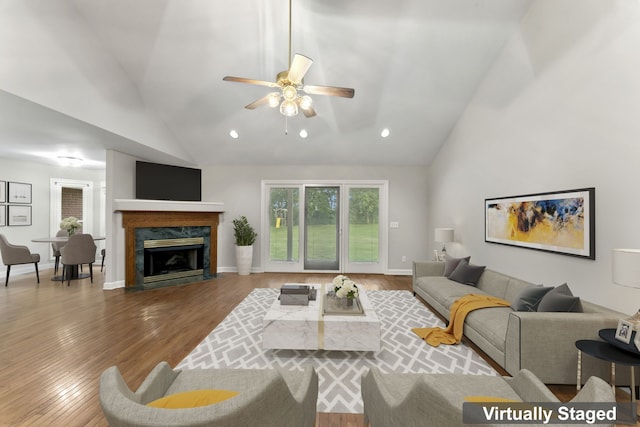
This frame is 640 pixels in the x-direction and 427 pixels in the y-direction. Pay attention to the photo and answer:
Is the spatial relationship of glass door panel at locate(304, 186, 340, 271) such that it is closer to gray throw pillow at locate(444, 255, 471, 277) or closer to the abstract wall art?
gray throw pillow at locate(444, 255, 471, 277)

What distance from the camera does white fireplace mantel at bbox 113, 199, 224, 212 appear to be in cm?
503

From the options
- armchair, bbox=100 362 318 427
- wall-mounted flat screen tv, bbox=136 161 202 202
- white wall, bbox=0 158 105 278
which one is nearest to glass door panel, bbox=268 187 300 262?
wall-mounted flat screen tv, bbox=136 161 202 202

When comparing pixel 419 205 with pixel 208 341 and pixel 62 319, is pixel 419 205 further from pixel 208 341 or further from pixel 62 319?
pixel 62 319

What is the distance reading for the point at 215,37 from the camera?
379 cm

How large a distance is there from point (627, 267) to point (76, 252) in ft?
24.9

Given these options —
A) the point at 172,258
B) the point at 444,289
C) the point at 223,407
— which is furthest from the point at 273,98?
the point at 172,258

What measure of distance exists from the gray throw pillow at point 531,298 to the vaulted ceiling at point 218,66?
3.11m

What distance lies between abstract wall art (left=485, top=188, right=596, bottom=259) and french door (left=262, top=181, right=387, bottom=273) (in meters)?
2.71

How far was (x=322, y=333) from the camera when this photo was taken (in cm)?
264

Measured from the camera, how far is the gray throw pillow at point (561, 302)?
2355mm

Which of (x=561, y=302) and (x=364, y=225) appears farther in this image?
(x=364, y=225)

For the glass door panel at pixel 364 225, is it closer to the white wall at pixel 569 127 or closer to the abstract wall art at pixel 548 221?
the white wall at pixel 569 127

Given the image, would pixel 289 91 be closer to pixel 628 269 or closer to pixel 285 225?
pixel 628 269

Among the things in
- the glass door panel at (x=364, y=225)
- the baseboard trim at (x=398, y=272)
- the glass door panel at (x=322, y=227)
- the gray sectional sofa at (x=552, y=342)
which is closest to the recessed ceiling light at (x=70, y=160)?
the glass door panel at (x=322, y=227)
